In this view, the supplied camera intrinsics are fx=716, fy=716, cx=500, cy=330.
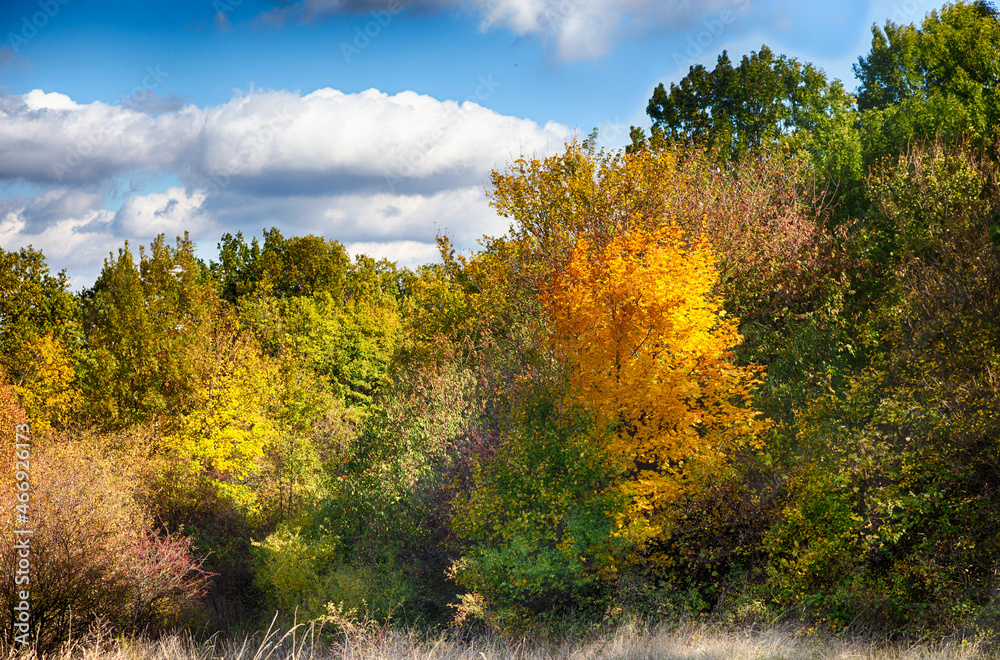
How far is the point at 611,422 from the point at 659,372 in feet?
5.42

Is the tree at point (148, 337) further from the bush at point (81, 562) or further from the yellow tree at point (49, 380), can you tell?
the bush at point (81, 562)

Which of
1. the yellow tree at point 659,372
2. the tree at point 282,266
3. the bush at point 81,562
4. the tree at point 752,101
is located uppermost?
the tree at point 752,101

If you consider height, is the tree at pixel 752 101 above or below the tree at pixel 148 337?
above

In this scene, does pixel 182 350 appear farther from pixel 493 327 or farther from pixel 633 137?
pixel 633 137

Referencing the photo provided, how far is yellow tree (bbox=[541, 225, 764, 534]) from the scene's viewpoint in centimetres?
1667

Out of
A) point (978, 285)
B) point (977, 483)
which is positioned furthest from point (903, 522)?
point (978, 285)

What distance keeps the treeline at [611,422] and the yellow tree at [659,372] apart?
9 cm

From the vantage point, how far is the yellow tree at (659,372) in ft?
54.7

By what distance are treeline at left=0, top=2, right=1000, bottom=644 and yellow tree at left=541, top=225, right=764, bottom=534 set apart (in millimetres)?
86

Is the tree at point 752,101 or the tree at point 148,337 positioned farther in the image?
the tree at point 752,101

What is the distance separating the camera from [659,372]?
55.6 feet

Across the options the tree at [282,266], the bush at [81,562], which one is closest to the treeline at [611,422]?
the bush at [81,562]

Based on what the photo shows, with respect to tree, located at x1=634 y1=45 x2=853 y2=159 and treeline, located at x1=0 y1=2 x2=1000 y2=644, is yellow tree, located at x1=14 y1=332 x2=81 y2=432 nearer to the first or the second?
treeline, located at x1=0 y1=2 x2=1000 y2=644

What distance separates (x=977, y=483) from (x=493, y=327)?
19393mm
